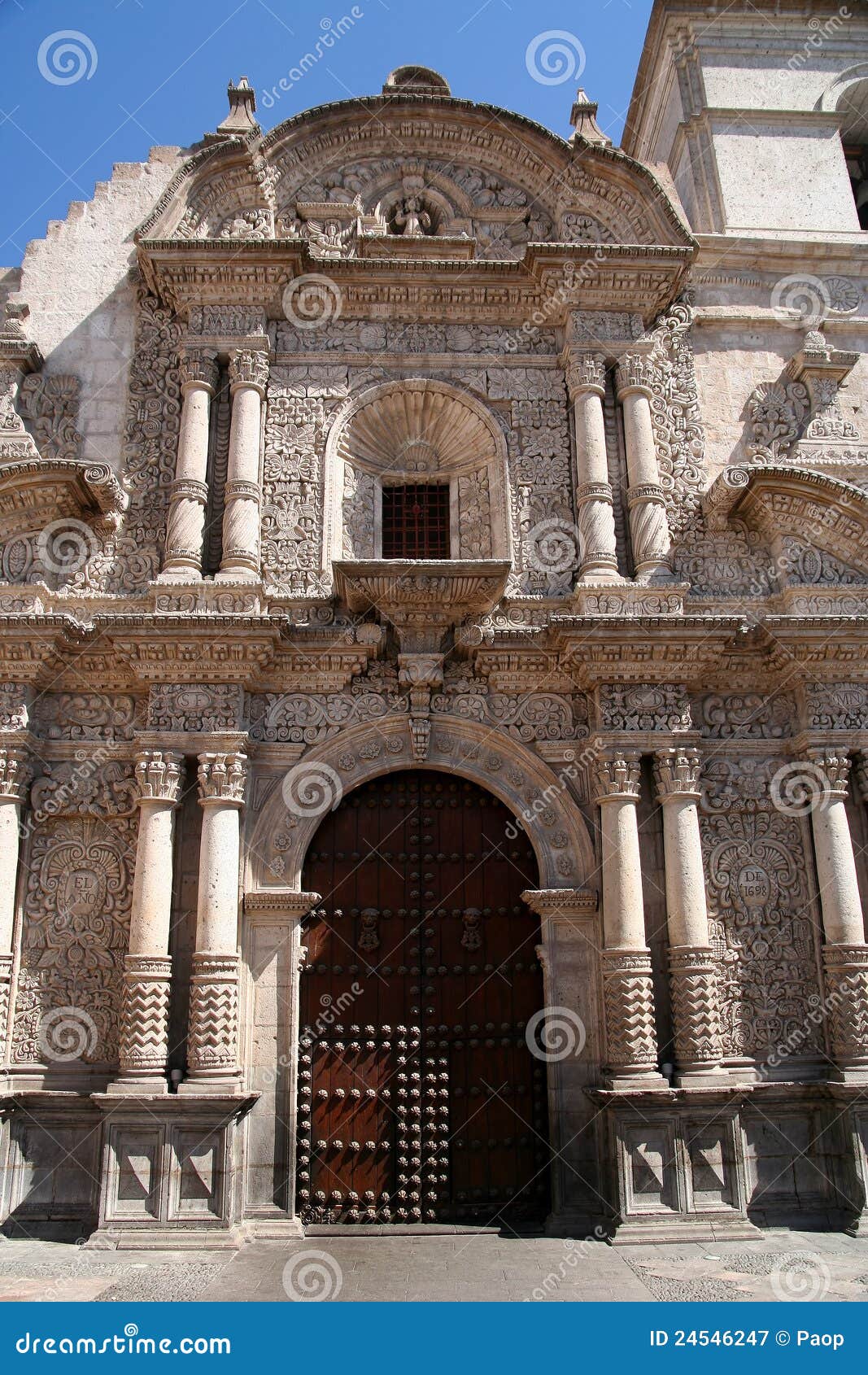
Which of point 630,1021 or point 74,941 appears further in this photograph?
point 74,941

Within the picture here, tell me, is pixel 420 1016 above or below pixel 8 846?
below

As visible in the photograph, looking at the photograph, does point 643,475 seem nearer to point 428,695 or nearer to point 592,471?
point 592,471

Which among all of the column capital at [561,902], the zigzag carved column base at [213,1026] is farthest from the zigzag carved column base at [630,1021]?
the zigzag carved column base at [213,1026]

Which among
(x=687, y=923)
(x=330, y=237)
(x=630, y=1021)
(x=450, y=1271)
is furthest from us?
(x=330, y=237)

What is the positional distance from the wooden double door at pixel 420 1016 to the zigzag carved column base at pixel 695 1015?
1146mm

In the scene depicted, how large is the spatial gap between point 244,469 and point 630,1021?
5957 millimetres

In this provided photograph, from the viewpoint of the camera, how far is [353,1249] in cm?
734

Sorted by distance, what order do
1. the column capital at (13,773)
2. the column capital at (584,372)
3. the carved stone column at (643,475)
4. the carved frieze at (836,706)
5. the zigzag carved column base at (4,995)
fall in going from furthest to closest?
the column capital at (584,372)
the carved stone column at (643,475)
the carved frieze at (836,706)
the column capital at (13,773)
the zigzag carved column base at (4,995)

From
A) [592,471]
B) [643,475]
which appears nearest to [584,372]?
[592,471]

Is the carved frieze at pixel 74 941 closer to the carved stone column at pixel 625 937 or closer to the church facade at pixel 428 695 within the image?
the church facade at pixel 428 695

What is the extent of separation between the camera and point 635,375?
33.1ft

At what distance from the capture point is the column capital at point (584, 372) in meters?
9.98

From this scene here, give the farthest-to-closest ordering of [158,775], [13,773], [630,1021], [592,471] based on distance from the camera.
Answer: [592,471] → [13,773] → [158,775] → [630,1021]

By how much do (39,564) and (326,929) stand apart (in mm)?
4308
